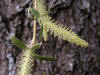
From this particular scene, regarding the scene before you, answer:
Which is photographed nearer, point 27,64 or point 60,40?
point 27,64

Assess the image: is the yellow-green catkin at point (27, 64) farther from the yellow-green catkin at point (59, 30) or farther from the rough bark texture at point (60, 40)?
the rough bark texture at point (60, 40)

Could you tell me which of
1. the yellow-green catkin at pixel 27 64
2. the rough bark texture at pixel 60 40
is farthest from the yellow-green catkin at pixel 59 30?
the rough bark texture at pixel 60 40

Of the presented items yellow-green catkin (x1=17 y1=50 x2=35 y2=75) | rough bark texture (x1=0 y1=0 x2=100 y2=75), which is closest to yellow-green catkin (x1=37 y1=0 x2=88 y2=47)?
yellow-green catkin (x1=17 y1=50 x2=35 y2=75)

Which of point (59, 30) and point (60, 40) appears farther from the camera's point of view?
point (60, 40)

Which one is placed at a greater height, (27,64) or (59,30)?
(59,30)

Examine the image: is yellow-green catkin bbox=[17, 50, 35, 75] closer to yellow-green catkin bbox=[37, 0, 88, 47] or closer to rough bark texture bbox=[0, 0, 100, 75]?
yellow-green catkin bbox=[37, 0, 88, 47]

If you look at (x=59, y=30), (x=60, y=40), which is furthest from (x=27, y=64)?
(x=60, y=40)

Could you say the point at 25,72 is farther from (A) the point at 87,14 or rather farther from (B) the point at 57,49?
(A) the point at 87,14

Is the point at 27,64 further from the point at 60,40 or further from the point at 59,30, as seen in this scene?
the point at 60,40

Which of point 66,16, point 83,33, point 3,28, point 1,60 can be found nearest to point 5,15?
point 3,28
